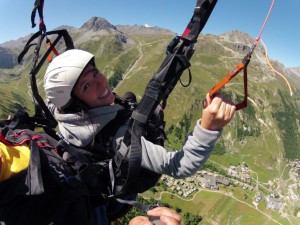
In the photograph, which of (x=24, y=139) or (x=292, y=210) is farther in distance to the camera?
(x=292, y=210)

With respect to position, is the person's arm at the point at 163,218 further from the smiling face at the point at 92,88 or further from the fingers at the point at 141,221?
the smiling face at the point at 92,88

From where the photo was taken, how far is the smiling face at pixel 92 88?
154 inches

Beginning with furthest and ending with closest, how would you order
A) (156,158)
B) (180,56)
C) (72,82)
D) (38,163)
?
(72,82) < (156,158) < (180,56) < (38,163)

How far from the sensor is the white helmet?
149 inches

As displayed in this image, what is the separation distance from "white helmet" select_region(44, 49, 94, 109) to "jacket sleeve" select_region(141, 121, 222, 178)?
1.28 m

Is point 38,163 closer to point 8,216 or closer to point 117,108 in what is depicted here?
point 8,216

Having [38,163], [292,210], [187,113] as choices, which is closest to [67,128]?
[38,163]

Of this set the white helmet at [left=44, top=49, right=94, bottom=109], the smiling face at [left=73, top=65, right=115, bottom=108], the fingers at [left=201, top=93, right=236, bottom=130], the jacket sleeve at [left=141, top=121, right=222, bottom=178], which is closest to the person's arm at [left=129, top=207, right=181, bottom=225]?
the jacket sleeve at [left=141, top=121, right=222, bottom=178]

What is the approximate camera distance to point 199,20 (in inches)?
108

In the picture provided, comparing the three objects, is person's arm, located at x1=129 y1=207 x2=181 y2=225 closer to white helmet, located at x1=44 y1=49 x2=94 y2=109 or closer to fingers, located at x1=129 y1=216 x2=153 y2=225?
fingers, located at x1=129 y1=216 x2=153 y2=225

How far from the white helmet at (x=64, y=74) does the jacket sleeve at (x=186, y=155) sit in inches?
50.4

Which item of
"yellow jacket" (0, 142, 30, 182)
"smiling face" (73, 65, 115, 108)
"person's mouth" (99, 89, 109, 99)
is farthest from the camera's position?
"person's mouth" (99, 89, 109, 99)

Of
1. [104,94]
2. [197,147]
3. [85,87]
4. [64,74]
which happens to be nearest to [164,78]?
[197,147]

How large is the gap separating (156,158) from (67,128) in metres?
1.44
